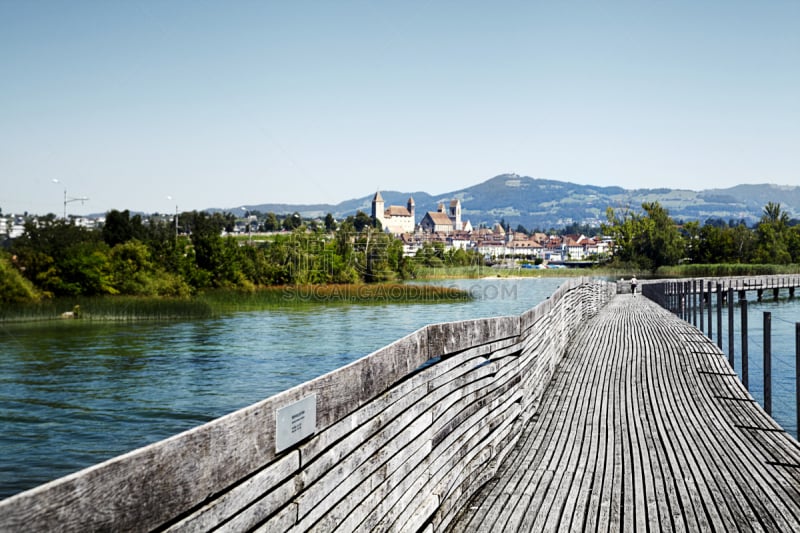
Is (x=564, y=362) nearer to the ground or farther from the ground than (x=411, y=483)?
nearer to the ground

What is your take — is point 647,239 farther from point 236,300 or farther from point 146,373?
point 146,373

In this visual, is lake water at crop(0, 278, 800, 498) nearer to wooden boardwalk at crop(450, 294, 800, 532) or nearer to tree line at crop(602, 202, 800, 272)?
wooden boardwalk at crop(450, 294, 800, 532)

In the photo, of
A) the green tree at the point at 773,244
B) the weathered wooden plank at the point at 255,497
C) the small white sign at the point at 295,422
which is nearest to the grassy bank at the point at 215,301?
the small white sign at the point at 295,422

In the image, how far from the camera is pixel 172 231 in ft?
260

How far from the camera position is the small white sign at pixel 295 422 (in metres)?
2.71

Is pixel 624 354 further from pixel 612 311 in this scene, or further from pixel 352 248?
pixel 352 248

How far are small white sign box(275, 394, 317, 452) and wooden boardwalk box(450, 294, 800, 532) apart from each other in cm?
232

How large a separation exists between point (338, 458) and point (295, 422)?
0.56m

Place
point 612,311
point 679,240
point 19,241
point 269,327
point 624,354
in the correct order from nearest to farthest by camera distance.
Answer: point 624,354 < point 612,311 < point 269,327 < point 19,241 < point 679,240

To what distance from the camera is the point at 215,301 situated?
5394cm

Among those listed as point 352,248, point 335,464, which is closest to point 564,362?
point 335,464

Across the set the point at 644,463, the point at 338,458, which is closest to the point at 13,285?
the point at 644,463

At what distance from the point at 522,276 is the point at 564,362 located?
96137mm

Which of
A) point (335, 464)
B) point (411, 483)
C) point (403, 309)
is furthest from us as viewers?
point (403, 309)
